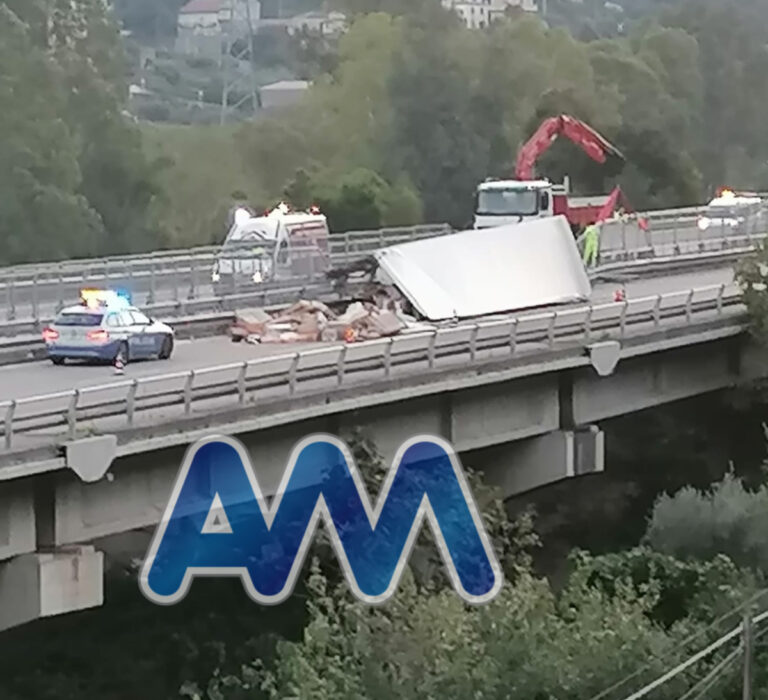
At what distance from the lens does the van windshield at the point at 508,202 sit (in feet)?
169

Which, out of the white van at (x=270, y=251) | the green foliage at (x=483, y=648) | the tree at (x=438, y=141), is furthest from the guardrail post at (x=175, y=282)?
the tree at (x=438, y=141)

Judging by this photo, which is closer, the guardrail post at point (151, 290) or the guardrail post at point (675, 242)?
the guardrail post at point (151, 290)

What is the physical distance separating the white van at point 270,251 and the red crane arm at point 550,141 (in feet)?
49.0

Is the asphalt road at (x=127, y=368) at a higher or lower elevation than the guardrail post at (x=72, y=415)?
lower

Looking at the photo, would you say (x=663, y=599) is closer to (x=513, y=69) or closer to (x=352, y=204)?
(x=352, y=204)

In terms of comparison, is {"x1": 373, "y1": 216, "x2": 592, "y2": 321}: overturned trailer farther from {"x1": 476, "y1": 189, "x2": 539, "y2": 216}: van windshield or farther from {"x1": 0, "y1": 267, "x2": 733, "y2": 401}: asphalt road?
{"x1": 476, "y1": 189, "x2": 539, "y2": 216}: van windshield

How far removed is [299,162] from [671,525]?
171ft

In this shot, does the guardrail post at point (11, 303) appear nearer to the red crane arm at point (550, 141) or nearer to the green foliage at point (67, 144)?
the green foliage at point (67, 144)

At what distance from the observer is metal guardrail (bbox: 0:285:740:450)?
71.7 ft

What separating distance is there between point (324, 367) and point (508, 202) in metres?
26.1

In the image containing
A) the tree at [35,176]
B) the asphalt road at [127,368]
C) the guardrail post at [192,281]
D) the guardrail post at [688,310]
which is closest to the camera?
the asphalt road at [127,368]

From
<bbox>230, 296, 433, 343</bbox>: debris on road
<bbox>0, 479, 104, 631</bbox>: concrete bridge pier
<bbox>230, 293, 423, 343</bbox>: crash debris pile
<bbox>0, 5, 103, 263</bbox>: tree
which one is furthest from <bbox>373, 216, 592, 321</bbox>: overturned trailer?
<bbox>0, 5, 103, 263</bbox>: tree

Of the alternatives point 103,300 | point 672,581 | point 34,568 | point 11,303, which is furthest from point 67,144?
point 34,568

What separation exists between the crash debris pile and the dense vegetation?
25.4 metres
